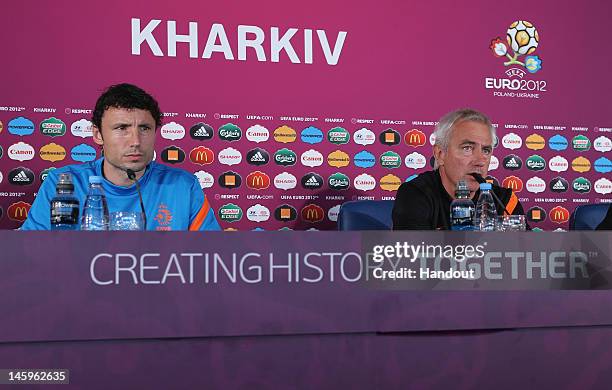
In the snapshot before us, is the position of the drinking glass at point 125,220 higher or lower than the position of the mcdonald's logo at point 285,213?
higher

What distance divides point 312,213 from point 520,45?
1.44m

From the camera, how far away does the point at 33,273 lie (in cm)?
→ 112

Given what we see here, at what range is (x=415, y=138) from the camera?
11.7 feet

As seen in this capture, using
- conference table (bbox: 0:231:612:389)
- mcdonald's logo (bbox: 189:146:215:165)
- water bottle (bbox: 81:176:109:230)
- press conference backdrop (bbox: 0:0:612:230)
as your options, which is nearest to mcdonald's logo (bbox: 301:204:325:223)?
press conference backdrop (bbox: 0:0:612:230)

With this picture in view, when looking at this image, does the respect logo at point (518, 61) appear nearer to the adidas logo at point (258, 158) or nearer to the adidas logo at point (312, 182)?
the adidas logo at point (312, 182)

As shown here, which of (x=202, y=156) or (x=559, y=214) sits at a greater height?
(x=202, y=156)

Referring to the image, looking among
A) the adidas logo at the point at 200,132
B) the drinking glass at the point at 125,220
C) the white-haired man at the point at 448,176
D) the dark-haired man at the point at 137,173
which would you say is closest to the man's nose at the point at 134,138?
the dark-haired man at the point at 137,173

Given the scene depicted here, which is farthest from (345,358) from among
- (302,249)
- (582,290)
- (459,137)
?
(459,137)

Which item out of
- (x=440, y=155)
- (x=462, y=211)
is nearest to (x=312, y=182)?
(x=440, y=155)

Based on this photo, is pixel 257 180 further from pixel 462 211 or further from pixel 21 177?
pixel 462 211

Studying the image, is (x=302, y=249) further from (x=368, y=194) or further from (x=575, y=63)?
(x=575, y=63)

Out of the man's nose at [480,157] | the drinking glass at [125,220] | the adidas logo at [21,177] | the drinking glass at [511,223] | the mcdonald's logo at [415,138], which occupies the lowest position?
the drinking glass at [511,223]

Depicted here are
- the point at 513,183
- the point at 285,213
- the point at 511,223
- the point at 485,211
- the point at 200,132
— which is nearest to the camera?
the point at 511,223

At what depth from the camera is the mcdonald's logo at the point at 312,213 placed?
3.41 meters
